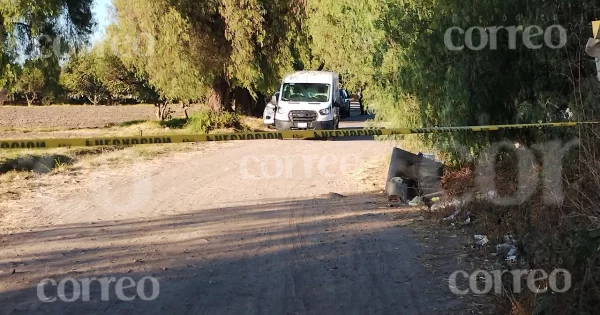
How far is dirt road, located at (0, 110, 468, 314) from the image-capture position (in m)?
5.93

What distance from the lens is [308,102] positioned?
23.9m

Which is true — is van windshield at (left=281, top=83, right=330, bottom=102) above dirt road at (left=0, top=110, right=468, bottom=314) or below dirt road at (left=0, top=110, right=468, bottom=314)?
above

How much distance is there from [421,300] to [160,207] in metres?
5.98

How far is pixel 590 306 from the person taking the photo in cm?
477

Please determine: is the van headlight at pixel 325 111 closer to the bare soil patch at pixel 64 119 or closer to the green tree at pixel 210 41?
the green tree at pixel 210 41

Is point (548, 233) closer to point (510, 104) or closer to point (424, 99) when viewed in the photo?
point (510, 104)

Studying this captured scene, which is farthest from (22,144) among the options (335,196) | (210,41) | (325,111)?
(210,41)

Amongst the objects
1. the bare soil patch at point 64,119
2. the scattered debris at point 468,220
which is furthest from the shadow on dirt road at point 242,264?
the bare soil patch at point 64,119

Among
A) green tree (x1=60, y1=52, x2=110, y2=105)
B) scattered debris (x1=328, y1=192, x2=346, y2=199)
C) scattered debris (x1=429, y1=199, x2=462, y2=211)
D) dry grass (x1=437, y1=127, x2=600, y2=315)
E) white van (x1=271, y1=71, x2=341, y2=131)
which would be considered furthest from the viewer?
green tree (x1=60, y1=52, x2=110, y2=105)

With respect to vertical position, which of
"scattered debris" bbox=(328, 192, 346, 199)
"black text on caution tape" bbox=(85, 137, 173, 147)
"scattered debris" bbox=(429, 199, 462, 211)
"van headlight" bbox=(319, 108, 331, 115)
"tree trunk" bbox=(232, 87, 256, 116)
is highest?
"tree trunk" bbox=(232, 87, 256, 116)

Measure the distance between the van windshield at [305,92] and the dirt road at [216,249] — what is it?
10425 mm

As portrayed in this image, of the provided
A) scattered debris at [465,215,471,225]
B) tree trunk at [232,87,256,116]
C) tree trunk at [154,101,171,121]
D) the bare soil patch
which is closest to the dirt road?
scattered debris at [465,215,471,225]

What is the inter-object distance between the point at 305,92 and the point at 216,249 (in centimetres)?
1710

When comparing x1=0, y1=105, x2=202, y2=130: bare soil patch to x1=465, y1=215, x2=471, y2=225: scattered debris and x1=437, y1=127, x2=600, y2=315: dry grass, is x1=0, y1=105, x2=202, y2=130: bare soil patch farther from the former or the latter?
x1=437, y1=127, x2=600, y2=315: dry grass
